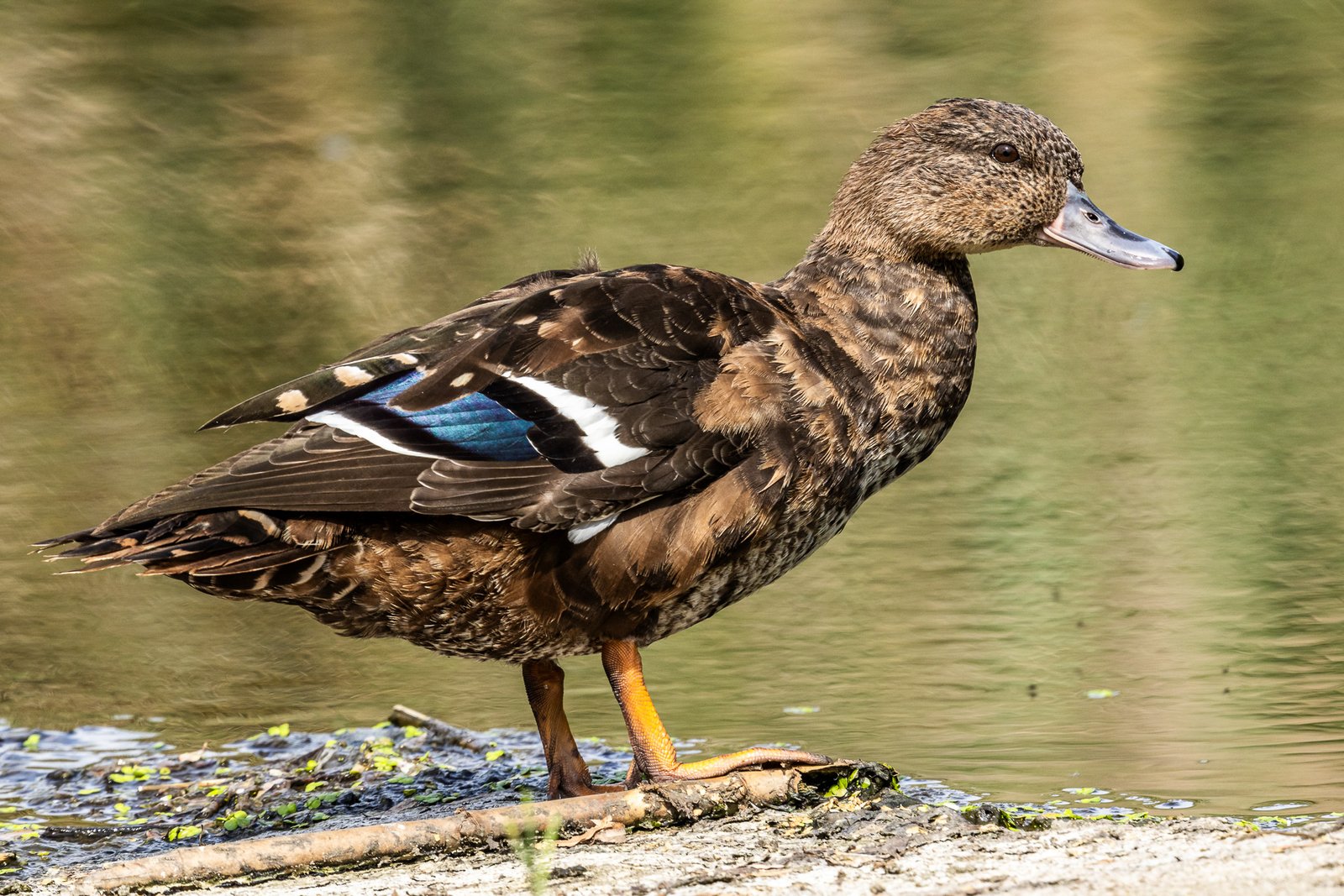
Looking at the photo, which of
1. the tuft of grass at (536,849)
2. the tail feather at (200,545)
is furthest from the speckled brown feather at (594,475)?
the tuft of grass at (536,849)

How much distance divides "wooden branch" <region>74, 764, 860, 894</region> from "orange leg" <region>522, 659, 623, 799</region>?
0.46m

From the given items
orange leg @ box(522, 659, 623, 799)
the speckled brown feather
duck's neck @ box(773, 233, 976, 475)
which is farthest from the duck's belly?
orange leg @ box(522, 659, 623, 799)

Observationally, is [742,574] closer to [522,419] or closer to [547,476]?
[547,476]

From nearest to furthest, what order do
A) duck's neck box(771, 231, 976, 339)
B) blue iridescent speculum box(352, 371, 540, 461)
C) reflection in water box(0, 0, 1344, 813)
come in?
1. blue iridescent speculum box(352, 371, 540, 461)
2. duck's neck box(771, 231, 976, 339)
3. reflection in water box(0, 0, 1344, 813)

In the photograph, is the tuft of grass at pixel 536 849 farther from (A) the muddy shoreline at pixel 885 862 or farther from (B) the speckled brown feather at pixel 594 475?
(B) the speckled brown feather at pixel 594 475

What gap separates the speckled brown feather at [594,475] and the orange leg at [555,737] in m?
0.27

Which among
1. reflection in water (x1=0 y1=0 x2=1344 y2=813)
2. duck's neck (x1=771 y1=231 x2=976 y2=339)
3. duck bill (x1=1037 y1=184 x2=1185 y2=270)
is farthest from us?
reflection in water (x1=0 y1=0 x2=1344 y2=813)

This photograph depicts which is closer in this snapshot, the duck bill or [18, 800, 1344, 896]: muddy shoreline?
[18, 800, 1344, 896]: muddy shoreline

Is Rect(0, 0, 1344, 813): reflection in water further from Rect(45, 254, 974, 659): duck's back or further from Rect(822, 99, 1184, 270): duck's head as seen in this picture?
Rect(822, 99, 1184, 270): duck's head

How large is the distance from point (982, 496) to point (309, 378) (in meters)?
3.92

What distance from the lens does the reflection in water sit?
6.32 metres

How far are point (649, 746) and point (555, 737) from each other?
0.40m

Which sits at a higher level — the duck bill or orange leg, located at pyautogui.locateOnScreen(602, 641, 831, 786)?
the duck bill

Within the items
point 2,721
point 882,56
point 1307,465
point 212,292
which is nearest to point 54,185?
point 212,292
